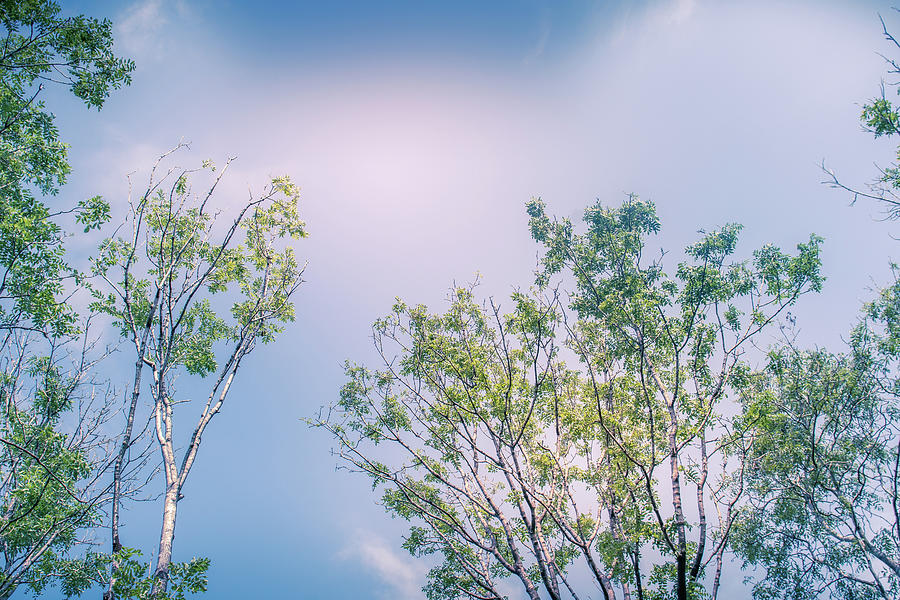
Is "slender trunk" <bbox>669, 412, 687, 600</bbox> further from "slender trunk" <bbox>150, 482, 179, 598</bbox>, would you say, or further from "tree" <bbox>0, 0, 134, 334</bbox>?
"tree" <bbox>0, 0, 134, 334</bbox>

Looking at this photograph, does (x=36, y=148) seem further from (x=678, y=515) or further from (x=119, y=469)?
(x=678, y=515)

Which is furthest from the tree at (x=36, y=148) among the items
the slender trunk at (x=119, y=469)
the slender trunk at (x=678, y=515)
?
the slender trunk at (x=678, y=515)

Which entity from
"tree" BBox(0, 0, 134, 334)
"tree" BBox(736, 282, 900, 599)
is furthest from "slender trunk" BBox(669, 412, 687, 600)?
"tree" BBox(0, 0, 134, 334)

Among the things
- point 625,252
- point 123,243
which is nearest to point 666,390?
point 625,252

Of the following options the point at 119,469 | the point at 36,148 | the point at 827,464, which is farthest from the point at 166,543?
the point at 827,464

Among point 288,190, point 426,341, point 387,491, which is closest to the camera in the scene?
point 288,190

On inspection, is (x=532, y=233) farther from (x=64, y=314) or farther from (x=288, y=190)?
(x=64, y=314)

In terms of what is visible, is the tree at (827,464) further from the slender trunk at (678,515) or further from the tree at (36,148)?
the tree at (36,148)

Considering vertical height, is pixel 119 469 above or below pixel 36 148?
below

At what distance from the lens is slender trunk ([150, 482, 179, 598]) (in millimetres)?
5457

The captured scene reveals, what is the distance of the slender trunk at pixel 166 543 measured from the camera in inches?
215

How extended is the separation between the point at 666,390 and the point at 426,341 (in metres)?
7.34

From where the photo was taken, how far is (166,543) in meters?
5.97

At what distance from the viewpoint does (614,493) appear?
33.1ft
